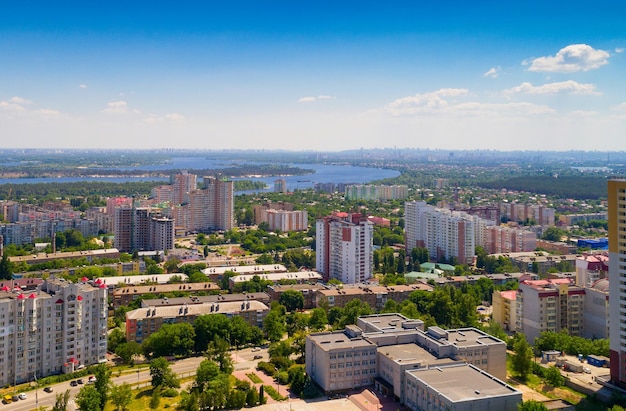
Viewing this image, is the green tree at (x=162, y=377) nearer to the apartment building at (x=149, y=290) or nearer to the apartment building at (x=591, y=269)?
the apartment building at (x=149, y=290)

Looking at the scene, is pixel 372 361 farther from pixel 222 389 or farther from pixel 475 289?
pixel 475 289

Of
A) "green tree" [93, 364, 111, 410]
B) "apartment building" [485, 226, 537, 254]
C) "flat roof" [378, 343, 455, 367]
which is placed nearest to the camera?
"green tree" [93, 364, 111, 410]

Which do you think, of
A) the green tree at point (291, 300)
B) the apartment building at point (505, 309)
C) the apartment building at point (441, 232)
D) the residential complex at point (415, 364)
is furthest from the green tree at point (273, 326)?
the apartment building at point (441, 232)

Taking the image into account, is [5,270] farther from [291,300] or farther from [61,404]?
[61,404]

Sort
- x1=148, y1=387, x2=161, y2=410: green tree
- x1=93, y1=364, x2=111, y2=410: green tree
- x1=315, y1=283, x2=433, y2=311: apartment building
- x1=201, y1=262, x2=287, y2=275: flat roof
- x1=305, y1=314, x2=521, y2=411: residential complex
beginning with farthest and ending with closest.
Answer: x1=201, y1=262, x2=287, y2=275: flat roof
x1=315, y1=283, x2=433, y2=311: apartment building
x1=148, y1=387, x2=161, y2=410: green tree
x1=93, y1=364, x2=111, y2=410: green tree
x1=305, y1=314, x2=521, y2=411: residential complex

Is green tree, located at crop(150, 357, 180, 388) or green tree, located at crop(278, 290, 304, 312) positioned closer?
green tree, located at crop(150, 357, 180, 388)

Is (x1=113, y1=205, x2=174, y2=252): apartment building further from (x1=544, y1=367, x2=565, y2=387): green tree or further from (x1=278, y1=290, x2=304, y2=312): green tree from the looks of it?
(x1=544, y1=367, x2=565, y2=387): green tree

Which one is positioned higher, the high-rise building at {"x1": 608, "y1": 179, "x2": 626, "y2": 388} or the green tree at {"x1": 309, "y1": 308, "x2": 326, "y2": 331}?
the high-rise building at {"x1": 608, "y1": 179, "x2": 626, "y2": 388}

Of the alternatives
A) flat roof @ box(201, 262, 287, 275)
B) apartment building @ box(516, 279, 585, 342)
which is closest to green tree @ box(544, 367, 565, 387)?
apartment building @ box(516, 279, 585, 342)

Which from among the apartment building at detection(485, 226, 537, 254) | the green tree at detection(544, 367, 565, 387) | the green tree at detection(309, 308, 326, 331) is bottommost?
the green tree at detection(544, 367, 565, 387)
